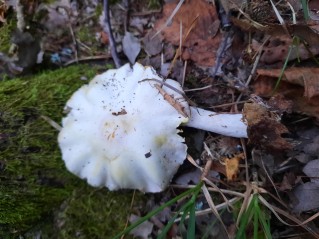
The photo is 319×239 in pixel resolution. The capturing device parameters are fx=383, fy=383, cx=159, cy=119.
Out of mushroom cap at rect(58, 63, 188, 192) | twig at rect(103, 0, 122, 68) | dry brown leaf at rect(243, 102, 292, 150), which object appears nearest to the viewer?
dry brown leaf at rect(243, 102, 292, 150)

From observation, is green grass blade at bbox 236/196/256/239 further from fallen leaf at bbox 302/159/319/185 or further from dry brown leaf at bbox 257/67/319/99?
dry brown leaf at bbox 257/67/319/99

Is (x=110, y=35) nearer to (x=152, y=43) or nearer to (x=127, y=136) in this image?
(x=152, y=43)

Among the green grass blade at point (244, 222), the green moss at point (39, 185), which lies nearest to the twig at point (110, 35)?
the green moss at point (39, 185)

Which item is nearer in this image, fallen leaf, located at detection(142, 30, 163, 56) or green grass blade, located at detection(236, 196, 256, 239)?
green grass blade, located at detection(236, 196, 256, 239)

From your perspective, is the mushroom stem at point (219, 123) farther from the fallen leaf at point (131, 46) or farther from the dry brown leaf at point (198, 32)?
the fallen leaf at point (131, 46)

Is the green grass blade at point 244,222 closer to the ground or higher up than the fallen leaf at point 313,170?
closer to the ground

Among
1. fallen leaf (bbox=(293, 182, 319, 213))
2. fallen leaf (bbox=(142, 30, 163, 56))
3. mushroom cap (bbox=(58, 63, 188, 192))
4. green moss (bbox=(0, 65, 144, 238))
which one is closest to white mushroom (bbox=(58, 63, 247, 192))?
mushroom cap (bbox=(58, 63, 188, 192))

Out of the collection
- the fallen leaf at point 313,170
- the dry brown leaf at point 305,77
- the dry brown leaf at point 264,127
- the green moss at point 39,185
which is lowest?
the green moss at point 39,185
